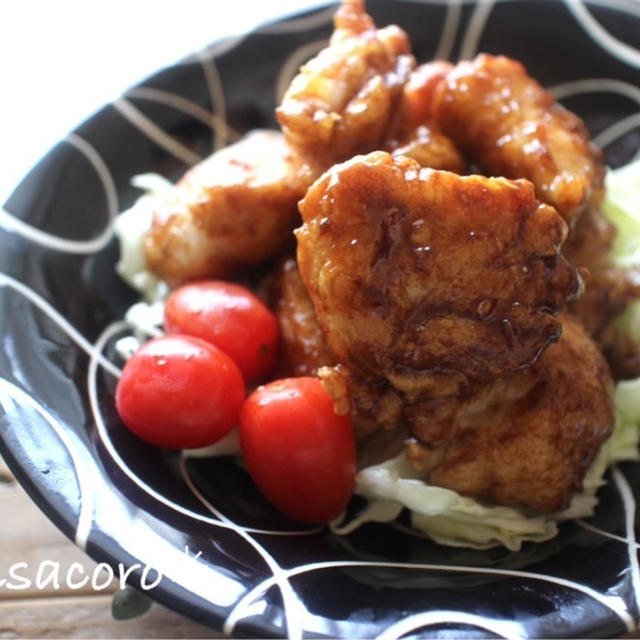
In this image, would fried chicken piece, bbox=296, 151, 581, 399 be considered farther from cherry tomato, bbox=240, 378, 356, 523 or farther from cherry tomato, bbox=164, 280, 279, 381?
cherry tomato, bbox=164, 280, 279, 381

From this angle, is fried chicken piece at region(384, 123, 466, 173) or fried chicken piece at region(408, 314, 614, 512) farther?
fried chicken piece at region(384, 123, 466, 173)

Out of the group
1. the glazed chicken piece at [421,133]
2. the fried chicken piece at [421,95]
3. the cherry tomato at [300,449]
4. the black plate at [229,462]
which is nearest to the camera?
the black plate at [229,462]

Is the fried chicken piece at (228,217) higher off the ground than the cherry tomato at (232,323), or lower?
higher

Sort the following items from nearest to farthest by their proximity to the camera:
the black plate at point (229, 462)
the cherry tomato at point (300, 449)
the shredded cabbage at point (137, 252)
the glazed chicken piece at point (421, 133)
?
the black plate at point (229, 462) < the cherry tomato at point (300, 449) < the glazed chicken piece at point (421, 133) < the shredded cabbage at point (137, 252)

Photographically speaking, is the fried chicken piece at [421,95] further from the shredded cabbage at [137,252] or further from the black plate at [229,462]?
the shredded cabbage at [137,252]

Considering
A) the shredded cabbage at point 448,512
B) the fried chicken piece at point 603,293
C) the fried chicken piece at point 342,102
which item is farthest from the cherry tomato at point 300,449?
the fried chicken piece at point 603,293

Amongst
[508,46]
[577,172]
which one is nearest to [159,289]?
[577,172]

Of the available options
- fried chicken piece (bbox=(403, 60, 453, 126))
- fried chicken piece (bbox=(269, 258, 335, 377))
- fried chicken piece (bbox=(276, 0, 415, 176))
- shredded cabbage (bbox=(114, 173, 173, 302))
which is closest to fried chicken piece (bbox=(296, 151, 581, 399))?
fried chicken piece (bbox=(269, 258, 335, 377))
